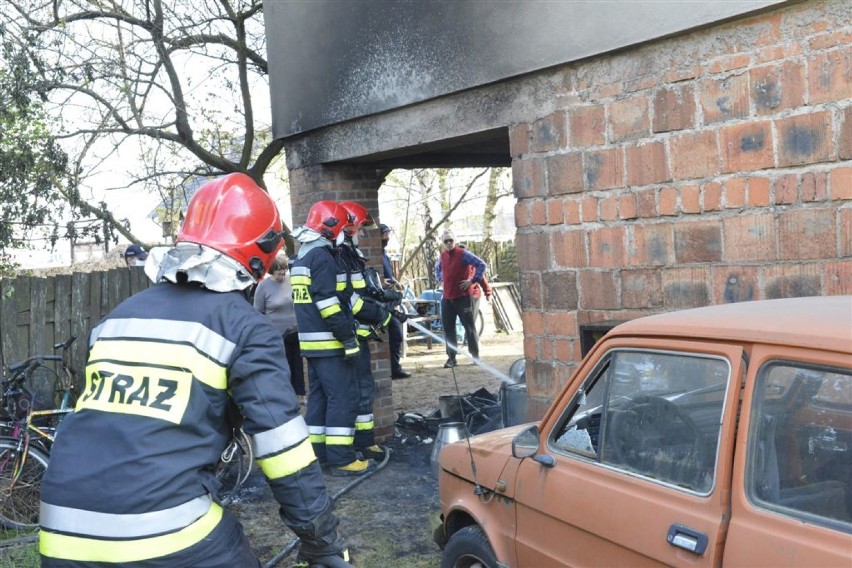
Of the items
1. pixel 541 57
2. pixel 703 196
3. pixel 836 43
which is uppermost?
pixel 541 57

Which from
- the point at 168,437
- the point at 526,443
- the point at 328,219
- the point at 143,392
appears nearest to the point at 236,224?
the point at 143,392

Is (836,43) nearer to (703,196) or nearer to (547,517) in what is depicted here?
(703,196)

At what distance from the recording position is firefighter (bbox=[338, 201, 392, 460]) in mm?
7207

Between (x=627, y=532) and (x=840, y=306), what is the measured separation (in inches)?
37.7

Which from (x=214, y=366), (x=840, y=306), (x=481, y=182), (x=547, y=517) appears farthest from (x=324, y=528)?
(x=481, y=182)

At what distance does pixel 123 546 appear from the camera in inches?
104

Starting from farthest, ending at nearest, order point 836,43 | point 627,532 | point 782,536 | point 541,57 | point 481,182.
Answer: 1. point 481,182
2. point 541,57
3. point 836,43
4. point 627,532
5. point 782,536

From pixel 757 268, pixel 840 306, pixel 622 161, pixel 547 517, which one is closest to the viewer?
pixel 840 306

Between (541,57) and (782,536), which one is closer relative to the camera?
(782,536)

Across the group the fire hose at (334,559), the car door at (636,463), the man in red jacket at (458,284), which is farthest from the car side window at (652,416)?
the man in red jacket at (458,284)

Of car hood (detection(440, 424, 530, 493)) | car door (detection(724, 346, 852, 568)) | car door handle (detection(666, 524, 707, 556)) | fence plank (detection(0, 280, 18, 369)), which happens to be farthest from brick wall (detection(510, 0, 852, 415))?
fence plank (detection(0, 280, 18, 369))

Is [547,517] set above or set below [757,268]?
below

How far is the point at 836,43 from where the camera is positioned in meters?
3.97

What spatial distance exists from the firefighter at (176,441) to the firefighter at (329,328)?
4061 mm
